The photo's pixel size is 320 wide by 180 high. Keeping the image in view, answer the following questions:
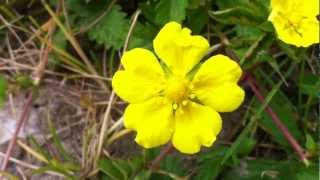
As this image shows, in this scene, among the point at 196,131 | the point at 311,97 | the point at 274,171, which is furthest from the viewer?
the point at 311,97

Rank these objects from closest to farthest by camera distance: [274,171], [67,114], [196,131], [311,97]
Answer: [196,131] < [274,171] < [311,97] < [67,114]

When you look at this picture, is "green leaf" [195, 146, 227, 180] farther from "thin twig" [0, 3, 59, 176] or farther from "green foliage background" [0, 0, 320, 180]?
"thin twig" [0, 3, 59, 176]

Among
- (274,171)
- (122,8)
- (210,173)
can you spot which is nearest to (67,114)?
(122,8)

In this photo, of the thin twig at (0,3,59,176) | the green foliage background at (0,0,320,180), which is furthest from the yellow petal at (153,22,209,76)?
the thin twig at (0,3,59,176)

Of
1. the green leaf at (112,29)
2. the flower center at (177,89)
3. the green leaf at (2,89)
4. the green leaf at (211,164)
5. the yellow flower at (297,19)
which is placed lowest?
the green leaf at (211,164)

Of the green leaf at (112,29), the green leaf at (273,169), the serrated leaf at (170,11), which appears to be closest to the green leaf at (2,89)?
the green leaf at (112,29)

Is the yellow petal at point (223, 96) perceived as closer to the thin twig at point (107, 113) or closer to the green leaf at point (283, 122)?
the green leaf at point (283, 122)

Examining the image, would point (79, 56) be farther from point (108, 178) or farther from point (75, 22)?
point (108, 178)
